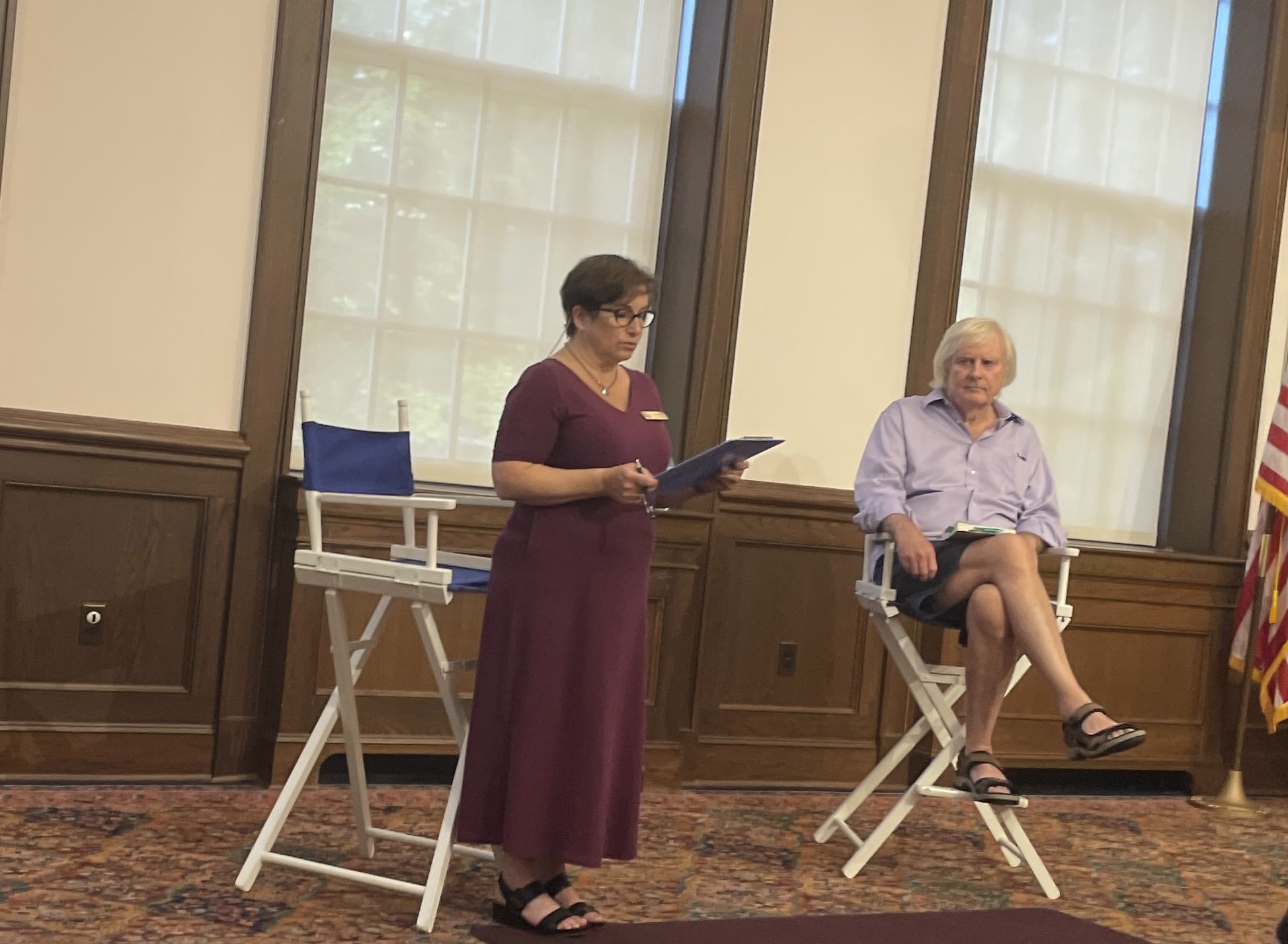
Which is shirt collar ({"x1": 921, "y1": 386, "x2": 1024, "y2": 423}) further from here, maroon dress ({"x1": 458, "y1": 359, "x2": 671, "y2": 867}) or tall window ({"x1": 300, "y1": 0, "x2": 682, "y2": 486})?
maroon dress ({"x1": 458, "y1": 359, "x2": 671, "y2": 867})

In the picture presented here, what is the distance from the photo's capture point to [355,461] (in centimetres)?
318

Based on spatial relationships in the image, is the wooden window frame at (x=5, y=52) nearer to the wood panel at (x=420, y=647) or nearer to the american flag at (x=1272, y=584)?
the wood panel at (x=420, y=647)

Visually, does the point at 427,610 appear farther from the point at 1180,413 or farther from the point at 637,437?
the point at 1180,413

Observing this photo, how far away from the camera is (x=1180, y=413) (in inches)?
216

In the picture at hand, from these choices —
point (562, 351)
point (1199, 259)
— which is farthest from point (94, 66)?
point (1199, 259)

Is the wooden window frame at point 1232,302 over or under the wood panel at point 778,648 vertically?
over

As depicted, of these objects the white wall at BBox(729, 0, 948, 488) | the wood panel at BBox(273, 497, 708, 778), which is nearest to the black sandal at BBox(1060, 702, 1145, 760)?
the wood panel at BBox(273, 497, 708, 778)

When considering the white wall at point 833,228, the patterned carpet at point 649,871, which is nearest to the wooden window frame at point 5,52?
the patterned carpet at point 649,871

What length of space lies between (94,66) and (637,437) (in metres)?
1.90

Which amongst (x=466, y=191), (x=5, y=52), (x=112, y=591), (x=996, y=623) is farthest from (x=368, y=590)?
(x=466, y=191)

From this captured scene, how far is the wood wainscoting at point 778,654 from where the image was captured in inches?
157

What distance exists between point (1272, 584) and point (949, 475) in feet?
6.23

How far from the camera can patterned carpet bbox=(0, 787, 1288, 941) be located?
8.69 feet

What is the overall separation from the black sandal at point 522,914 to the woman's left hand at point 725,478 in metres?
0.84
